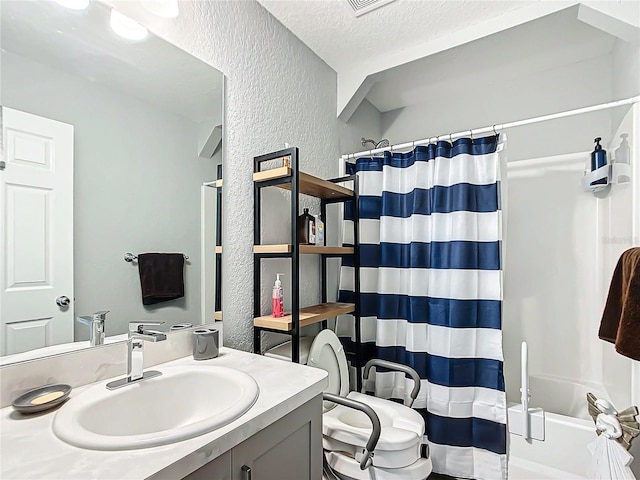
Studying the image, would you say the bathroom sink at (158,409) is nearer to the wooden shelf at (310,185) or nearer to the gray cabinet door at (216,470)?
the gray cabinet door at (216,470)

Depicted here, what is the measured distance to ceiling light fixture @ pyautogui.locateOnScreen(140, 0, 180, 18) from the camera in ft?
3.93

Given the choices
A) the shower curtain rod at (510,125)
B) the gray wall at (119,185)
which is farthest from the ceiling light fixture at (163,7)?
the shower curtain rod at (510,125)

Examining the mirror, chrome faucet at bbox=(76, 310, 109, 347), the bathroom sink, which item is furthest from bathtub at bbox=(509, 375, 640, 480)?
chrome faucet at bbox=(76, 310, 109, 347)

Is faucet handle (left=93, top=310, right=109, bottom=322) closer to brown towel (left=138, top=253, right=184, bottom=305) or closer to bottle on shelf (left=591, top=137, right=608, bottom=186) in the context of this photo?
brown towel (left=138, top=253, right=184, bottom=305)

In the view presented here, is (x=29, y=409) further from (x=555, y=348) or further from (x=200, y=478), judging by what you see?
(x=555, y=348)

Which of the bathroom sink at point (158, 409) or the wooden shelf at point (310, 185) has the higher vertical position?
the wooden shelf at point (310, 185)

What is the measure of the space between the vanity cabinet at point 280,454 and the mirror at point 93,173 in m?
0.60

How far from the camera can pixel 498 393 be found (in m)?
1.68

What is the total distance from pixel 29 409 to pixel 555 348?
9.05 feet

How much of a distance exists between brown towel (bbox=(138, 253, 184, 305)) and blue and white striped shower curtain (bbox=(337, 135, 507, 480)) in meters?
1.16

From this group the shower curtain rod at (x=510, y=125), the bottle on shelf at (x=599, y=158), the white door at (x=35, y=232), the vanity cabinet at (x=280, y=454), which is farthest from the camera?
the bottle on shelf at (x=599, y=158)

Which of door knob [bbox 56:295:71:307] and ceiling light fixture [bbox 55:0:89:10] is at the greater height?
ceiling light fixture [bbox 55:0:89:10]

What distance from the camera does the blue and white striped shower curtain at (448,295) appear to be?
1.71 meters

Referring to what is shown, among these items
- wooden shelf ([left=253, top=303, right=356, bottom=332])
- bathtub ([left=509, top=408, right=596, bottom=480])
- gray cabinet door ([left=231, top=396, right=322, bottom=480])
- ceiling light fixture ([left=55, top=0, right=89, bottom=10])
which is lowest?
bathtub ([left=509, top=408, right=596, bottom=480])
